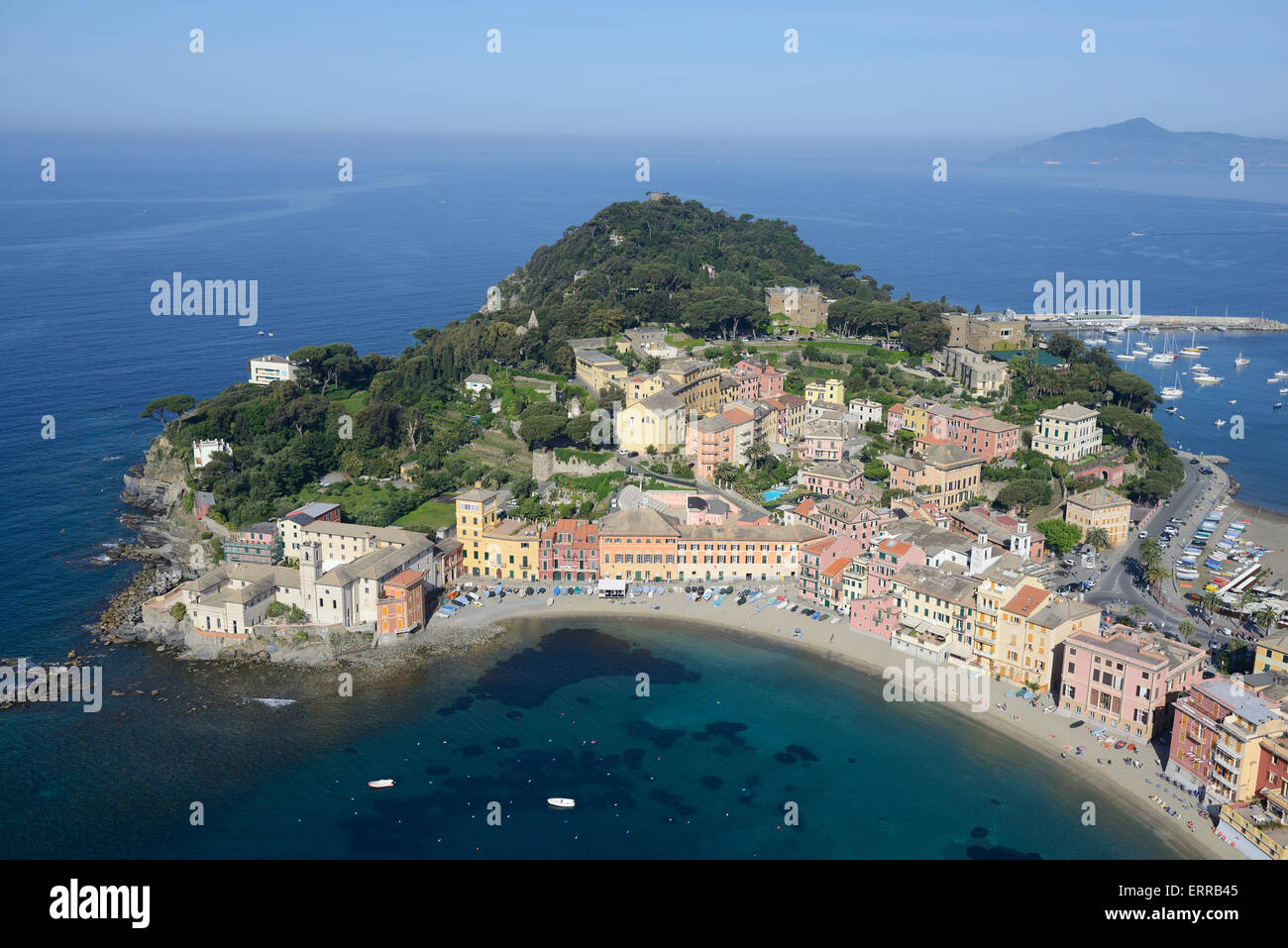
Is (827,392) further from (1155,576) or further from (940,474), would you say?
(1155,576)

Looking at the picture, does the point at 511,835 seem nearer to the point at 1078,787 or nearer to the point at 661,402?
the point at 1078,787

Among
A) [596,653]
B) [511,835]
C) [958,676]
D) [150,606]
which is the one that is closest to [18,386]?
[150,606]

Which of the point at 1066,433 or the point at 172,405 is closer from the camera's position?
the point at 1066,433

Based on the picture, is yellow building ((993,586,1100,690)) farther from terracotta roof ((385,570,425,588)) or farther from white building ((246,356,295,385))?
white building ((246,356,295,385))

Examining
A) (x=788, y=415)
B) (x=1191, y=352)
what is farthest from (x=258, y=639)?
(x=1191, y=352)

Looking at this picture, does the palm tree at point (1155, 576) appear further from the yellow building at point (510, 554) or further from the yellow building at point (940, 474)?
the yellow building at point (510, 554)

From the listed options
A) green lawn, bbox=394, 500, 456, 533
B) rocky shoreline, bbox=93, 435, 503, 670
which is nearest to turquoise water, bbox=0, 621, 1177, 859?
rocky shoreline, bbox=93, 435, 503, 670

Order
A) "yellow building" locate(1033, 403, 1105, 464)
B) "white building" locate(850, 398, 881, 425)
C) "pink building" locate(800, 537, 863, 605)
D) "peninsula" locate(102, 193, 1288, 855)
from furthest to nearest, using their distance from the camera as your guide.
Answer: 1. "white building" locate(850, 398, 881, 425)
2. "yellow building" locate(1033, 403, 1105, 464)
3. "pink building" locate(800, 537, 863, 605)
4. "peninsula" locate(102, 193, 1288, 855)

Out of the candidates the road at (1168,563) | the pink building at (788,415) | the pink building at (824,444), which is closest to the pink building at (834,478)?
the pink building at (824,444)
